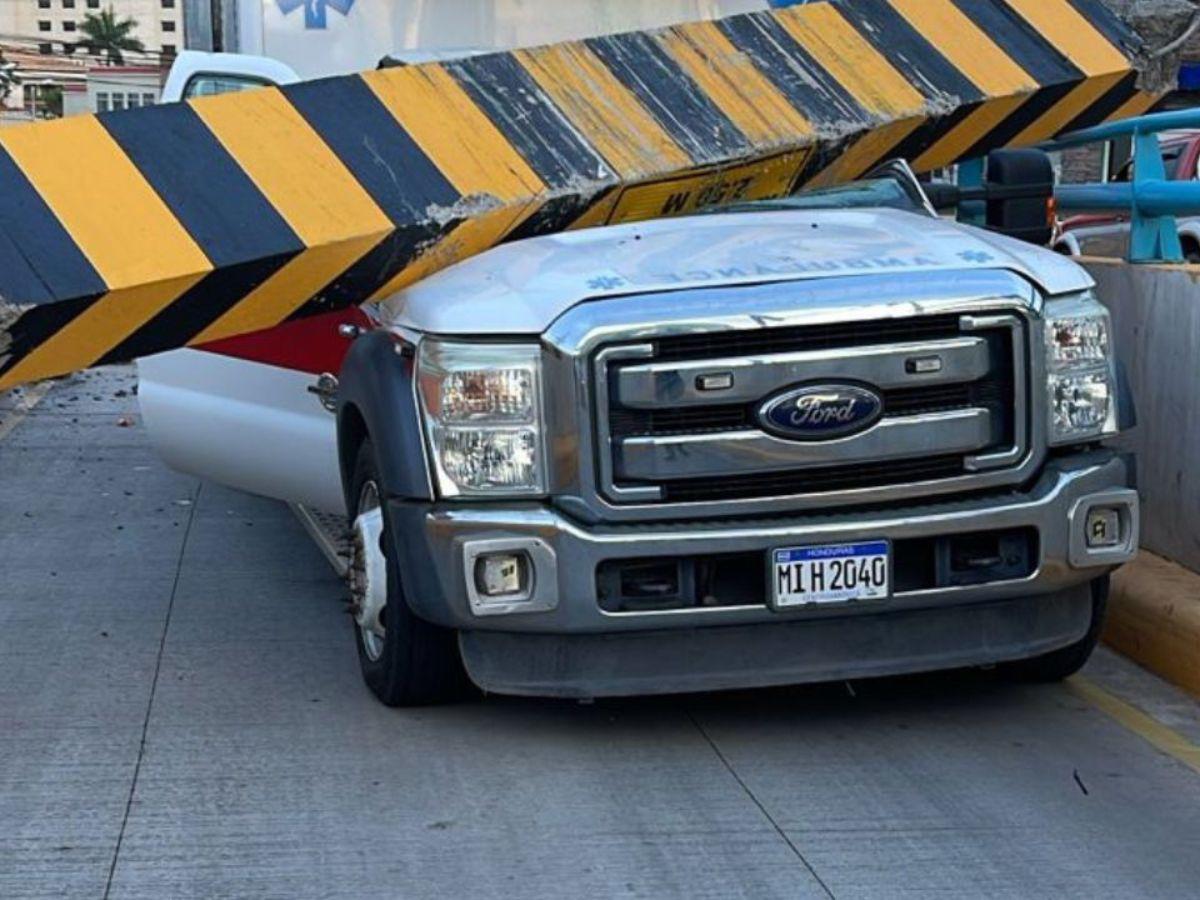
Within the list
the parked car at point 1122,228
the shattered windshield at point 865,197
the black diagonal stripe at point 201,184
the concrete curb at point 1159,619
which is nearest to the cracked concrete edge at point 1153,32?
the shattered windshield at point 865,197

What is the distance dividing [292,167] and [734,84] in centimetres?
177

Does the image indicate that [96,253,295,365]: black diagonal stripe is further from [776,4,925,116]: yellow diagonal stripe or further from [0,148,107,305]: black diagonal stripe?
[776,4,925,116]: yellow diagonal stripe

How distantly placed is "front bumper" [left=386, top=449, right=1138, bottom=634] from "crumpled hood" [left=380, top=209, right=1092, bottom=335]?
0.55 m

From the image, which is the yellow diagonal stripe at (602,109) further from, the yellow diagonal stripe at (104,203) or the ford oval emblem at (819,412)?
the ford oval emblem at (819,412)

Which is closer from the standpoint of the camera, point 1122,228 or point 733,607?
point 733,607

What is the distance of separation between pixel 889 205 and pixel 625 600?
7.66 feet

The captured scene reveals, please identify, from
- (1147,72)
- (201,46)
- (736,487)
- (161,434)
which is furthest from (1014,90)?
(201,46)

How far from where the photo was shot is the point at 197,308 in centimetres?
681

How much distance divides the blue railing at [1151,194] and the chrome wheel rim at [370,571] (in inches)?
140

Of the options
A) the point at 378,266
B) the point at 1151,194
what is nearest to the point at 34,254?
the point at 378,266

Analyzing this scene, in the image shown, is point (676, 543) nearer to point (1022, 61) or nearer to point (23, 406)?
point (1022, 61)

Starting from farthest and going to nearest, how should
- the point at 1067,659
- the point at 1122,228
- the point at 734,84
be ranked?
the point at 1122,228 < the point at 734,84 < the point at 1067,659

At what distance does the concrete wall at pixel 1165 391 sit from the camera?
24.8 feet

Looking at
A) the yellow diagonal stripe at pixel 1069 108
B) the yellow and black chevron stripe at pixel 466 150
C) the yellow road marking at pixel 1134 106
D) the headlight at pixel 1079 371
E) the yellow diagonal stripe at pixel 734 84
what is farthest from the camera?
the yellow road marking at pixel 1134 106
